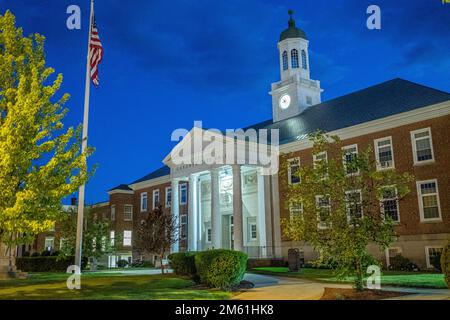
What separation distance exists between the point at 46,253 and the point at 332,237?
1466 inches

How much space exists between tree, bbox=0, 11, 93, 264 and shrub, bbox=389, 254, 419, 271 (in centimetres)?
2064

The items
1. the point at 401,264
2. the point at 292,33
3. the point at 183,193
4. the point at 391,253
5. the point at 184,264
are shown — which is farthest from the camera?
Answer: the point at 183,193

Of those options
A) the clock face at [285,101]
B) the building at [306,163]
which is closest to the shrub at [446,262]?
the building at [306,163]

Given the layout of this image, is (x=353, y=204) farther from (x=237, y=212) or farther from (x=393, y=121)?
(x=237, y=212)

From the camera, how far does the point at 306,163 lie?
1396 inches

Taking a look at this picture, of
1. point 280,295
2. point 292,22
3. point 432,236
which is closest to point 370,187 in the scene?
point 280,295

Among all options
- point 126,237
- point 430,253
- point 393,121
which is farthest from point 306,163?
point 126,237

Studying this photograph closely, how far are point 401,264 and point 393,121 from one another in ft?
31.5

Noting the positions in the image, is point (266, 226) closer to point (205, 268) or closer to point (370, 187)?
point (205, 268)

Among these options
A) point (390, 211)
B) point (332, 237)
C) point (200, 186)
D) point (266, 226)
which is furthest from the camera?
point (200, 186)

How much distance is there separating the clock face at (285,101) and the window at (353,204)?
2962 centimetres

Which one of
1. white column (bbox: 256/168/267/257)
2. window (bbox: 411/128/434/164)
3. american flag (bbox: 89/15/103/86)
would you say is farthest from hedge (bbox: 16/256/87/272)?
window (bbox: 411/128/434/164)

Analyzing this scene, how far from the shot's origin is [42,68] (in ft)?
61.5

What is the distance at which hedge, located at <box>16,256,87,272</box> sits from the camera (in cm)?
3694
